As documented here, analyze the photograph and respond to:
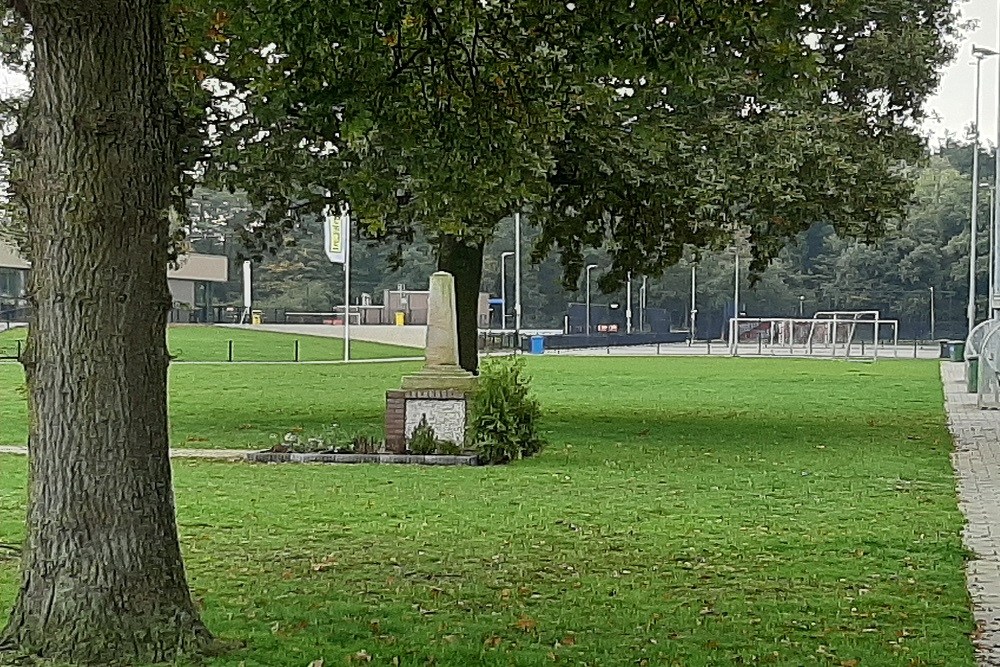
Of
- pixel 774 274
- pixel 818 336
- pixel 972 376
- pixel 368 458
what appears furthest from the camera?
pixel 774 274

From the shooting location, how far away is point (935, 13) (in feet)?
73.5

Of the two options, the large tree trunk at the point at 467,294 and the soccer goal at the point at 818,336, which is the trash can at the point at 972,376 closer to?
the large tree trunk at the point at 467,294

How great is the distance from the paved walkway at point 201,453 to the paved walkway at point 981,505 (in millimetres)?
7927

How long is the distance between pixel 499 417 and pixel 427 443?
0.88m

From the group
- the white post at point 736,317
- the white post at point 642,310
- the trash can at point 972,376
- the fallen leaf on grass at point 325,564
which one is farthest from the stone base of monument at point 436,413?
the white post at point 642,310

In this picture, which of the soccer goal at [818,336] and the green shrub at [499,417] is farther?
the soccer goal at [818,336]

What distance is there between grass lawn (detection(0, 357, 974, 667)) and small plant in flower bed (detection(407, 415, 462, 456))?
982 millimetres

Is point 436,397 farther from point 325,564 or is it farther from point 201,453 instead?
point 325,564

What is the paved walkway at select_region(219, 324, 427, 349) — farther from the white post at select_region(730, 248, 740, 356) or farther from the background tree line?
the white post at select_region(730, 248, 740, 356)

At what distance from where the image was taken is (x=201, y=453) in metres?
→ 18.6

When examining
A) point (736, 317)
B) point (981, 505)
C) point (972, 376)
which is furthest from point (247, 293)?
point (981, 505)

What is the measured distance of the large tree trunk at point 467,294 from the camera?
75.5 ft

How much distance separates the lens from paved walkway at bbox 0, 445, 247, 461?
1805 centimetres

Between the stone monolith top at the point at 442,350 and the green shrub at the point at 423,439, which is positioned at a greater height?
the stone monolith top at the point at 442,350
